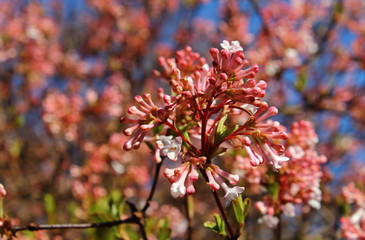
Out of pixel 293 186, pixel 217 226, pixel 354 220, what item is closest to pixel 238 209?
pixel 217 226

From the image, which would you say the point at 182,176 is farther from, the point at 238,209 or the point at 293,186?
the point at 293,186

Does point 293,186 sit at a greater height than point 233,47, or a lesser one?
lesser

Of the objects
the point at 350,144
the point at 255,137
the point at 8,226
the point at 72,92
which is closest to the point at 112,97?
the point at 72,92

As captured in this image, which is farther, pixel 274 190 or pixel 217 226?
pixel 274 190

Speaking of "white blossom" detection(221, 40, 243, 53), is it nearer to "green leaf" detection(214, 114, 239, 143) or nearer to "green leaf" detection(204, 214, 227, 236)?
"green leaf" detection(214, 114, 239, 143)

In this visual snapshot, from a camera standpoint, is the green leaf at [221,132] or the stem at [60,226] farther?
the stem at [60,226]

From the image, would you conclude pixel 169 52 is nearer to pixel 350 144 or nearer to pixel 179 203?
pixel 179 203

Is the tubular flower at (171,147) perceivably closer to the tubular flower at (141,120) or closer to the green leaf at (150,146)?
the tubular flower at (141,120)

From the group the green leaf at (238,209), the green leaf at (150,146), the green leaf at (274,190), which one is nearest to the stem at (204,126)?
the green leaf at (238,209)

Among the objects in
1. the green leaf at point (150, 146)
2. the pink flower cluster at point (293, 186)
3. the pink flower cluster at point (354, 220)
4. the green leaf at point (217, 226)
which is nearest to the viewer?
the green leaf at point (217, 226)

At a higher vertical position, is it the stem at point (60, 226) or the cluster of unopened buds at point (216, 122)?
the cluster of unopened buds at point (216, 122)

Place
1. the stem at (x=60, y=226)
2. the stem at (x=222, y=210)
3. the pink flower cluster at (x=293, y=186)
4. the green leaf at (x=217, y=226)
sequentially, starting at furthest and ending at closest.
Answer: the pink flower cluster at (x=293, y=186), the stem at (x=60, y=226), the green leaf at (x=217, y=226), the stem at (x=222, y=210)
